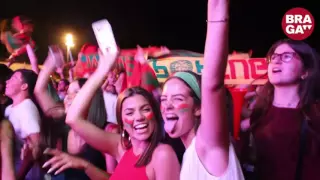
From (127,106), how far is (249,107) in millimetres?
630

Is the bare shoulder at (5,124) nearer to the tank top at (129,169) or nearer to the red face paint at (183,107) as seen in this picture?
the tank top at (129,169)

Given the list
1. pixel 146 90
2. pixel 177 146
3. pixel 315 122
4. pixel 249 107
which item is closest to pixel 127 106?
pixel 146 90

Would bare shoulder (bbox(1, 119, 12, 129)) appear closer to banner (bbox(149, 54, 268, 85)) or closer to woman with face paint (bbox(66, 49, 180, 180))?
woman with face paint (bbox(66, 49, 180, 180))

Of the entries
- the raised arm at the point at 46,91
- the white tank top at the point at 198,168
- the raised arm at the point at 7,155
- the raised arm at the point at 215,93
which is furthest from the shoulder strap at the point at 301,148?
the raised arm at the point at 7,155

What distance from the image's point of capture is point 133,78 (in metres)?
2.73

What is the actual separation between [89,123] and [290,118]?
41.0 inches

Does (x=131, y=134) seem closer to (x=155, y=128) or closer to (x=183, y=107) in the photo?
(x=155, y=128)

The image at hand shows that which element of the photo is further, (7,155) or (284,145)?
(7,155)

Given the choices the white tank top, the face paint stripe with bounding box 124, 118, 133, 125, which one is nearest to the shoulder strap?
the white tank top

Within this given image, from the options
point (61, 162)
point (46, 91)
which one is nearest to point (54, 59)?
point (46, 91)

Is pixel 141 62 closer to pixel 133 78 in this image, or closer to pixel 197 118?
pixel 133 78

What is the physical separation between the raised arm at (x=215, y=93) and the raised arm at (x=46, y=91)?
2.87ft

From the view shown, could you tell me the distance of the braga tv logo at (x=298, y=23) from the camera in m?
2.66

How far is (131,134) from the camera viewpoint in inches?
104
